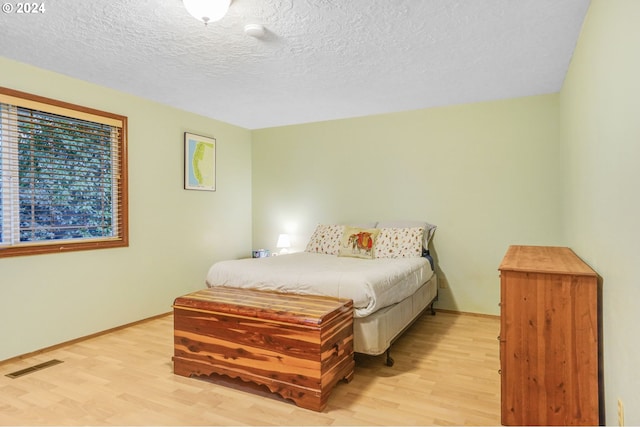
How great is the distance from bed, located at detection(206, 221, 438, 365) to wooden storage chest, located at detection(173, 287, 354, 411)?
0.38 ft

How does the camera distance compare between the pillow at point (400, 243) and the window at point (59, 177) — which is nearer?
the window at point (59, 177)

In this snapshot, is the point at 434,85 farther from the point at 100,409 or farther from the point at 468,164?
the point at 100,409

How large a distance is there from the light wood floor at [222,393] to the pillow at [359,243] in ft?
3.36

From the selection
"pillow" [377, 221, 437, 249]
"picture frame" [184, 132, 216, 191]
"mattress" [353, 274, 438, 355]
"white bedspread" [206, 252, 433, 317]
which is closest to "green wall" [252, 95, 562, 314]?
"pillow" [377, 221, 437, 249]

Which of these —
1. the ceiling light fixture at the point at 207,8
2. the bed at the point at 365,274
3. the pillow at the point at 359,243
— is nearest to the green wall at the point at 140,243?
the bed at the point at 365,274

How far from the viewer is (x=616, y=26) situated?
157 cm

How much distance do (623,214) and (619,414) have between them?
32.3 inches

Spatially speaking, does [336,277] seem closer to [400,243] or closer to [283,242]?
[400,243]

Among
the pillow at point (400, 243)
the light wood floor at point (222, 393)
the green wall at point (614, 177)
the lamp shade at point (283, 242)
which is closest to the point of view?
the green wall at point (614, 177)

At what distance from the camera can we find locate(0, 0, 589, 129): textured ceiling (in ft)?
7.07

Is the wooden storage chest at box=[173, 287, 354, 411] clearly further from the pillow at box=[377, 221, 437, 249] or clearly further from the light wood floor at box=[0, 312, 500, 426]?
the pillow at box=[377, 221, 437, 249]

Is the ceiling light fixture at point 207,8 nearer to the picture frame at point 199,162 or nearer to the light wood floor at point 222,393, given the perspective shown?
the light wood floor at point 222,393

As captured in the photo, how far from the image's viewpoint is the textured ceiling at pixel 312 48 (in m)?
2.16

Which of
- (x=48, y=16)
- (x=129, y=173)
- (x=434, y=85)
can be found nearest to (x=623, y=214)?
(x=434, y=85)
